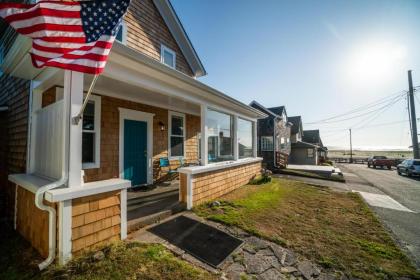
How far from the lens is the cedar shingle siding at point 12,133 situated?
156 inches

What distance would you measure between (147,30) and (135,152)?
4.57 meters

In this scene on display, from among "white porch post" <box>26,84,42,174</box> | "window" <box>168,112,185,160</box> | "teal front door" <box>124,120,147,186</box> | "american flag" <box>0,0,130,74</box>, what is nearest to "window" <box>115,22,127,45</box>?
"teal front door" <box>124,120,147,186</box>

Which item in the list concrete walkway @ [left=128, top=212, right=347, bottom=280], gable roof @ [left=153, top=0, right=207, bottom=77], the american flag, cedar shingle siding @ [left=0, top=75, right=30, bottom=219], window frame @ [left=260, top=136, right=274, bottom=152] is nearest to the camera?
the american flag

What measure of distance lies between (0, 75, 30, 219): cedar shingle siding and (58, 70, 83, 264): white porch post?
2.29 meters

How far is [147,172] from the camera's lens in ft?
19.9

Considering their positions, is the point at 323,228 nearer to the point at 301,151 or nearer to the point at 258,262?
the point at 258,262

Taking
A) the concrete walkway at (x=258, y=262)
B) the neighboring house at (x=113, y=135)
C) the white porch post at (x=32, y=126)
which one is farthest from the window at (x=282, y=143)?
the white porch post at (x=32, y=126)

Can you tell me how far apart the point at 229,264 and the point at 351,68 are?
9898 mm

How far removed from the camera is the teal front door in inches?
216

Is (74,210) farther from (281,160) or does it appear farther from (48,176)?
(281,160)

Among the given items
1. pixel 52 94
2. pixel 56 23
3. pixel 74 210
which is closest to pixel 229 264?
pixel 74 210

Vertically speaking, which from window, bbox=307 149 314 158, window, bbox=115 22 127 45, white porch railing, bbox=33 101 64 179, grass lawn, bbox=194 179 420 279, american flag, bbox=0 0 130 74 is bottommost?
grass lawn, bbox=194 179 420 279

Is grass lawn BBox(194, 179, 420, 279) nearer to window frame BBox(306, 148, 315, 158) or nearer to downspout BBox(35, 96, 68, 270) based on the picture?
downspout BBox(35, 96, 68, 270)

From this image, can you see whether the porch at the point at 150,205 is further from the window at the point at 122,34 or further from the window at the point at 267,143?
the window at the point at 267,143
